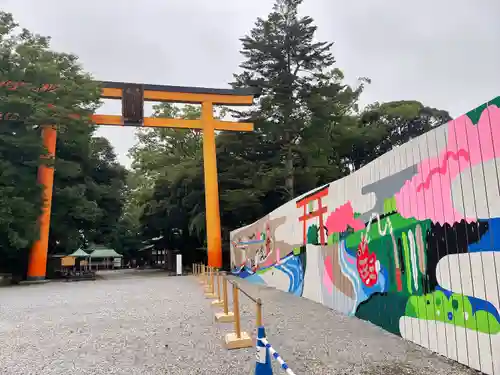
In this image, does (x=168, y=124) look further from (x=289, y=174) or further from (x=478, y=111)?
(x=478, y=111)

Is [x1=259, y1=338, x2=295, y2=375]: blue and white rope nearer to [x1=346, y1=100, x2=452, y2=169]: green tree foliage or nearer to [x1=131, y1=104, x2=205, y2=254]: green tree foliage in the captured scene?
[x1=131, y1=104, x2=205, y2=254]: green tree foliage

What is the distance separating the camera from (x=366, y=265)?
252 inches

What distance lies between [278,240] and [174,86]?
37.9 feet

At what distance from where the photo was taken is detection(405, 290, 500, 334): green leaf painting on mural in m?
3.83

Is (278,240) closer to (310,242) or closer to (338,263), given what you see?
(310,242)

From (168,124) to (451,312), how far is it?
17.5 m

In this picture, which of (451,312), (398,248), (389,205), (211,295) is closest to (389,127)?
(211,295)

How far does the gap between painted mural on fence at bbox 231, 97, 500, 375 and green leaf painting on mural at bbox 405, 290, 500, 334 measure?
10 millimetres

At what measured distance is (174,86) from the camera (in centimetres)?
1984

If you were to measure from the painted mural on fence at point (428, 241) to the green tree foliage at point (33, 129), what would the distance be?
44.8 ft

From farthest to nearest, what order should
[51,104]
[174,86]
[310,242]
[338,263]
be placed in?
[174,86] < [51,104] < [310,242] < [338,263]

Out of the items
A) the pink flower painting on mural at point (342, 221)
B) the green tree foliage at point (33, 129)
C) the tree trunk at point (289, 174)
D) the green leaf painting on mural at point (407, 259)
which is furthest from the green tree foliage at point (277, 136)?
the green leaf painting on mural at point (407, 259)

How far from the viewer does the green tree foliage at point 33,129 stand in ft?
54.1

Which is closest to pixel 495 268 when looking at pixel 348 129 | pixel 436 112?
pixel 348 129
